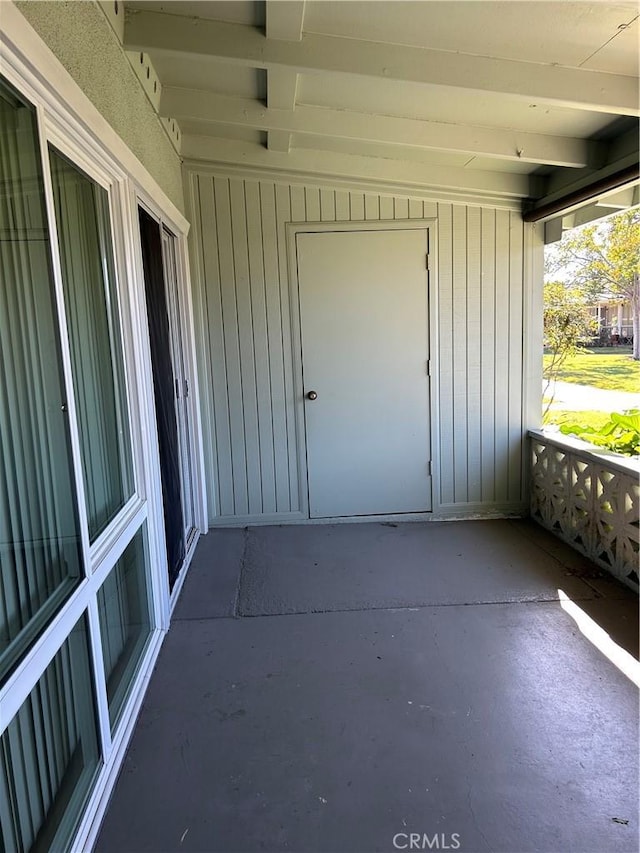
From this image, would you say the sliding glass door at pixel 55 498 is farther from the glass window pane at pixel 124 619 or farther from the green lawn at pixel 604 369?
the green lawn at pixel 604 369

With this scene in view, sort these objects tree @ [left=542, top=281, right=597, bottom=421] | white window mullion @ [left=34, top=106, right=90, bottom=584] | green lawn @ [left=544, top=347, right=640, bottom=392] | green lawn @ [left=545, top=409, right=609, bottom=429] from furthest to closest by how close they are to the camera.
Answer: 1. tree @ [left=542, top=281, right=597, bottom=421]
2. green lawn @ [left=544, top=347, right=640, bottom=392]
3. green lawn @ [left=545, top=409, right=609, bottom=429]
4. white window mullion @ [left=34, top=106, right=90, bottom=584]

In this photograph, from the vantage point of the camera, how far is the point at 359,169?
12.0ft

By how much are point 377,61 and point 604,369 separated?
3625 mm

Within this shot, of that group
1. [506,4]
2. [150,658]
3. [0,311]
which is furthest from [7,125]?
[150,658]

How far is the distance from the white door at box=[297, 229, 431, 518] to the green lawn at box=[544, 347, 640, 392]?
5.79 feet

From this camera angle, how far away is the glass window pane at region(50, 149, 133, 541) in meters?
1.78

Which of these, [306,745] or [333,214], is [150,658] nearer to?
[306,745]

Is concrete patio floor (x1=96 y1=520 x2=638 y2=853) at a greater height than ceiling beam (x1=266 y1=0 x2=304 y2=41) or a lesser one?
lesser

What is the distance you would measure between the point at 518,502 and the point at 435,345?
1404 millimetres

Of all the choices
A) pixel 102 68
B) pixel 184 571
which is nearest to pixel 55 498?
pixel 102 68

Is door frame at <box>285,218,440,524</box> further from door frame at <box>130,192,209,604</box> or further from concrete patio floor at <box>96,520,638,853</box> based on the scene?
concrete patio floor at <box>96,520,638,853</box>

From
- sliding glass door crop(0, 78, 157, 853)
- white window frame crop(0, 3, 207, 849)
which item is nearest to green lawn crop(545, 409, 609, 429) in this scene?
white window frame crop(0, 3, 207, 849)

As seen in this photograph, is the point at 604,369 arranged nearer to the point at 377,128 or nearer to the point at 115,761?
the point at 377,128

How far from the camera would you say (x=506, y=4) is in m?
1.91
